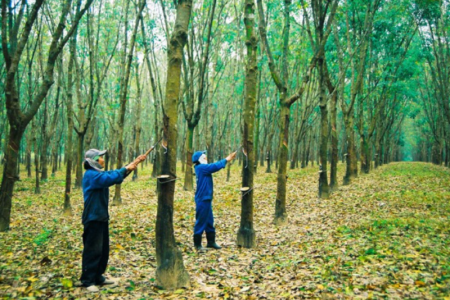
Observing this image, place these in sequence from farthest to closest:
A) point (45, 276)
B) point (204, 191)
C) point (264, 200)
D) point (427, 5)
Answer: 1. point (427, 5)
2. point (264, 200)
3. point (204, 191)
4. point (45, 276)

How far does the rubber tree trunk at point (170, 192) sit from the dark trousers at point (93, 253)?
2.73ft

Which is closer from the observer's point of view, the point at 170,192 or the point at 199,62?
the point at 170,192

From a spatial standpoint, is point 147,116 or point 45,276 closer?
point 45,276

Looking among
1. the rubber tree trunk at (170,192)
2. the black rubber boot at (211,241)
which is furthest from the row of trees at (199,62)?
the black rubber boot at (211,241)

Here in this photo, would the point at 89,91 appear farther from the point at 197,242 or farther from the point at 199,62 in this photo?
the point at 197,242

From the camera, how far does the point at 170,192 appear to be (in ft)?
16.8

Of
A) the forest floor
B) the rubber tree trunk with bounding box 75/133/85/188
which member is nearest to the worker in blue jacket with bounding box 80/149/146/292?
the forest floor

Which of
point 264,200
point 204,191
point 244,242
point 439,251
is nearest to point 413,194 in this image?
point 264,200

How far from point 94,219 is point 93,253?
0.49m

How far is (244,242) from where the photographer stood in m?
7.37

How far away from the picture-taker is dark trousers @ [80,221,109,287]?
4.89m

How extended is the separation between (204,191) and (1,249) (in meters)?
4.06

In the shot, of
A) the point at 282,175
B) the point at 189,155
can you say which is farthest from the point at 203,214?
the point at 189,155

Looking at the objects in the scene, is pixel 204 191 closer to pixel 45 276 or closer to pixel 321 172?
pixel 45 276
